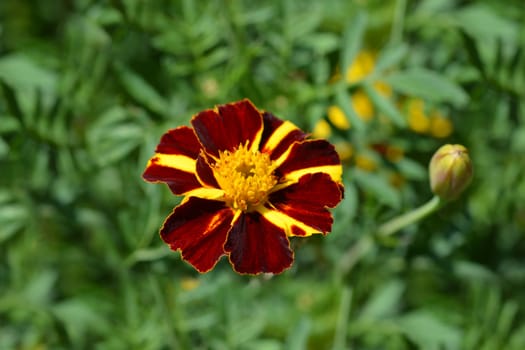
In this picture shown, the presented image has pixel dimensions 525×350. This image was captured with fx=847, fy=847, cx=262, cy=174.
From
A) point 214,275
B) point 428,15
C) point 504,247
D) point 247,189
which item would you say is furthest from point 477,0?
point 247,189

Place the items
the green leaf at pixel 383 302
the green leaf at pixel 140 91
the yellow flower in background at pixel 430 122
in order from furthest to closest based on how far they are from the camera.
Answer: the yellow flower in background at pixel 430 122
the green leaf at pixel 383 302
the green leaf at pixel 140 91

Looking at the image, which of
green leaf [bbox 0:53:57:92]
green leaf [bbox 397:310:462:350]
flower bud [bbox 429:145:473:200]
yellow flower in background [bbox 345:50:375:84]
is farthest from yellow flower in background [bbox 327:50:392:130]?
flower bud [bbox 429:145:473:200]

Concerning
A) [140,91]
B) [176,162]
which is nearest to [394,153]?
[140,91]

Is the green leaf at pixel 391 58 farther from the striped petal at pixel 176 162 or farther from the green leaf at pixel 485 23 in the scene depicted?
the striped petal at pixel 176 162

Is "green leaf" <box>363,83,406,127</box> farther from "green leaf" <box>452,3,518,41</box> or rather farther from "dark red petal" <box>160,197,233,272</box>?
"dark red petal" <box>160,197,233,272</box>

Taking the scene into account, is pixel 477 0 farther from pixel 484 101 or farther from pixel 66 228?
pixel 66 228

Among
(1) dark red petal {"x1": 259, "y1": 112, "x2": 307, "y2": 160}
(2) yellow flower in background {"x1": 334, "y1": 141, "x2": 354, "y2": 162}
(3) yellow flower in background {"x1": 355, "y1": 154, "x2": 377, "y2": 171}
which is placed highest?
(1) dark red petal {"x1": 259, "y1": 112, "x2": 307, "y2": 160}

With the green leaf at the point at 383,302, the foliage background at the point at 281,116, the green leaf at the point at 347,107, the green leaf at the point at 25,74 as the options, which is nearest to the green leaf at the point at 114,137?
the foliage background at the point at 281,116
